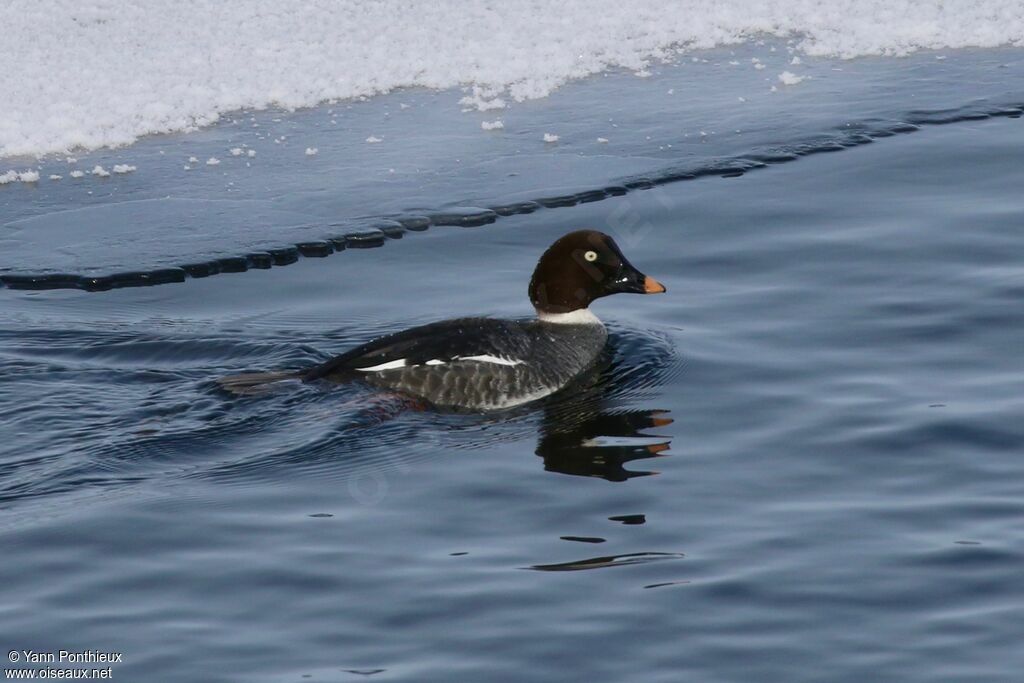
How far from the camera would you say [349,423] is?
7.82 m

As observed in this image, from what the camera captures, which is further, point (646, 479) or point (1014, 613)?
point (646, 479)

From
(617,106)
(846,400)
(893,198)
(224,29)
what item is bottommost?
(846,400)

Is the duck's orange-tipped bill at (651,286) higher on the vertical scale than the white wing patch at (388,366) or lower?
higher

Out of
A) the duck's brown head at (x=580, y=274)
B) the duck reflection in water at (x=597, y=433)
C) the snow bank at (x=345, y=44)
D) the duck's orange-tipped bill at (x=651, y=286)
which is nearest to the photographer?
the duck reflection in water at (x=597, y=433)

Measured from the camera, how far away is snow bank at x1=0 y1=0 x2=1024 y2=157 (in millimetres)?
12219

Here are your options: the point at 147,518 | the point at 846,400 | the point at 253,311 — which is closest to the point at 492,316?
the point at 253,311

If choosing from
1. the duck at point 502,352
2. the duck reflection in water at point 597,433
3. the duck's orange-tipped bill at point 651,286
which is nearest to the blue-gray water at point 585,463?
the duck reflection in water at point 597,433

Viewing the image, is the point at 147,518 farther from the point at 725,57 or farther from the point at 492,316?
the point at 725,57

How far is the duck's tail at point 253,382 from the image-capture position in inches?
318

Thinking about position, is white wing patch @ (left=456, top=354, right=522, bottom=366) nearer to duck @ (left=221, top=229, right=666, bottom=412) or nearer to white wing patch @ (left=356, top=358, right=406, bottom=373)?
duck @ (left=221, top=229, right=666, bottom=412)

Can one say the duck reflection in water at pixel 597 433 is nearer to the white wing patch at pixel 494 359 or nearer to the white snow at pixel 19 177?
the white wing patch at pixel 494 359

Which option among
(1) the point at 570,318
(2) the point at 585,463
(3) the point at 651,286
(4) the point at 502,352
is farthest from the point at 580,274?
(2) the point at 585,463

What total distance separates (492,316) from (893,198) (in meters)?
2.90

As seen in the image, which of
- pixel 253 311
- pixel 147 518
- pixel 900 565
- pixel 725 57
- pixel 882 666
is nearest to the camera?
pixel 882 666
